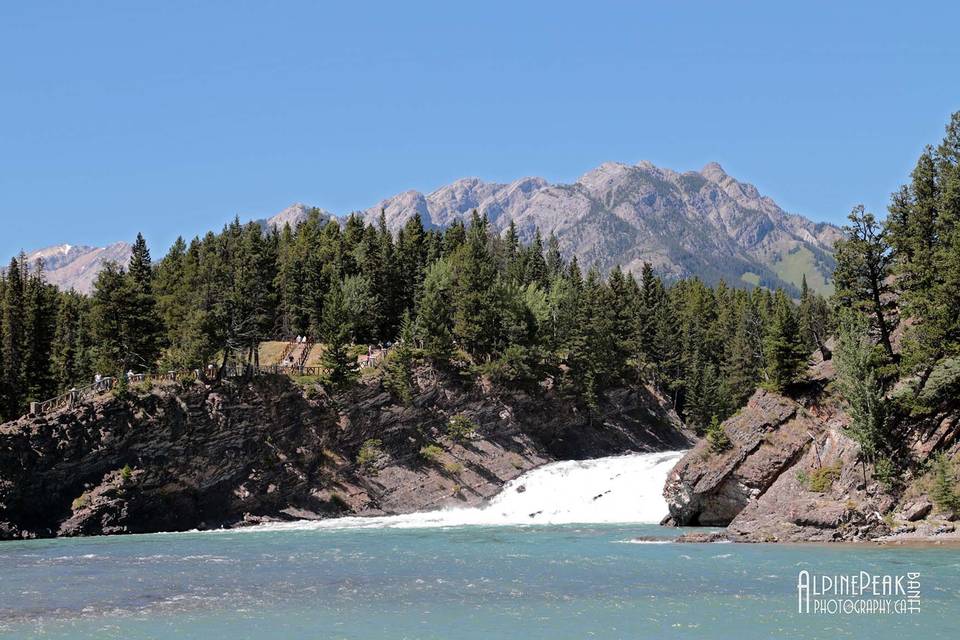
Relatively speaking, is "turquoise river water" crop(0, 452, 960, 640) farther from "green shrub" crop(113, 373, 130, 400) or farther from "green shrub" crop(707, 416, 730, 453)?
"green shrub" crop(113, 373, 130, 400)

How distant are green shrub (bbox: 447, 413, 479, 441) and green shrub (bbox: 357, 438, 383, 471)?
833 cm

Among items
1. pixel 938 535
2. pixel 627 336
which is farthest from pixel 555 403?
pixel 938 535

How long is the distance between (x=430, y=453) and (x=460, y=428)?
5.43 meters

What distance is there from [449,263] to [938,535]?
77.2 meters

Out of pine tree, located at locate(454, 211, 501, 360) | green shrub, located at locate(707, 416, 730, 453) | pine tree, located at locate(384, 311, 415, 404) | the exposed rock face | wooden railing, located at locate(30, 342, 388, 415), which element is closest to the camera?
the exposed rock face

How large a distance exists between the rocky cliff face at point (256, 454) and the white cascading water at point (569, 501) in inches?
114

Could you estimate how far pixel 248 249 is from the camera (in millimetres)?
125750

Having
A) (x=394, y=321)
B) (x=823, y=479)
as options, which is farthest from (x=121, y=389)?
(x=823, y=479)

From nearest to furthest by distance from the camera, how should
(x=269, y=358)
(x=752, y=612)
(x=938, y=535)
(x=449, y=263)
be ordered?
1. (x=752, y=612)
2. (x=938, y=535)
3. (x=269, y=358)
4. (x=449, y=263)

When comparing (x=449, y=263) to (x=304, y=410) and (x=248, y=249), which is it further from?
(x=304, y=410)

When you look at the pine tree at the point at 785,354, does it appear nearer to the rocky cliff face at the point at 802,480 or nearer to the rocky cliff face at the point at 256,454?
the rocky cliff face at the point at 802,480

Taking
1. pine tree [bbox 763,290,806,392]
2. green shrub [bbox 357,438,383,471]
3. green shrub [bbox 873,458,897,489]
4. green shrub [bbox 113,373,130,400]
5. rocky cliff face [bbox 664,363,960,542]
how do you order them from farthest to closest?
1. green shrub [bbox 357,438,383,471]
2. green shrub [bbox 113,373,130,400]
3. pine tree [bbox 763,290,806,392]
4. green shrub [bbox 873,458,897,489]
5. rocky cliff face [bbox 664,363,960,542]

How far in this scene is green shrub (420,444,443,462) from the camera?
93688 millimetres

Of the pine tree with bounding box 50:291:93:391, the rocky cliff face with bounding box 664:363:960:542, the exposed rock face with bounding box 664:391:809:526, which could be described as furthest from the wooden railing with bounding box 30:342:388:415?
the rocky cliff face with bounding box 664:363:960:542
